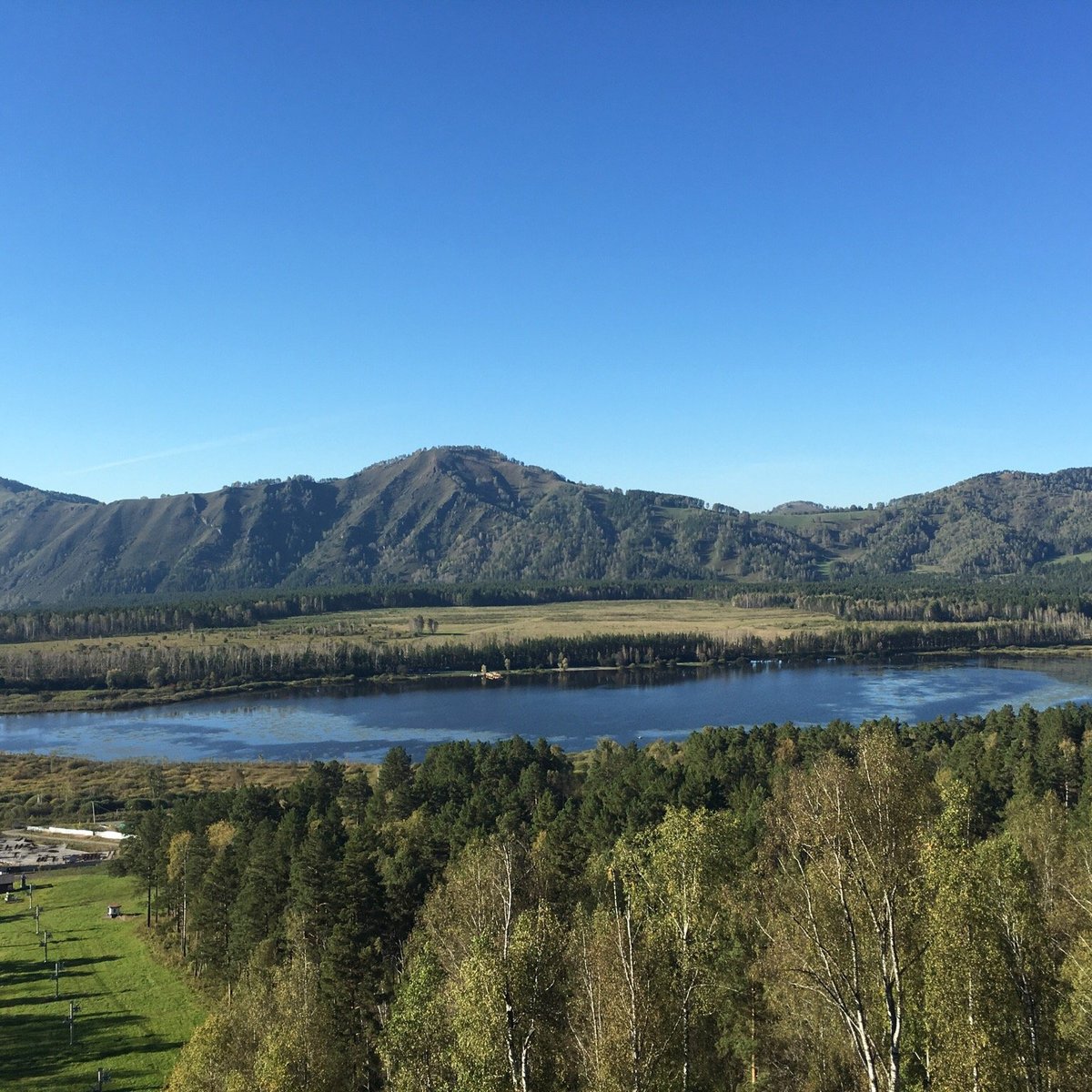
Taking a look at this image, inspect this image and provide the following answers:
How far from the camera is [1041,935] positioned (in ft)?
Answer: 65.6

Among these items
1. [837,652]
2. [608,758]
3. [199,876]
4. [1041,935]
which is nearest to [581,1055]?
[1041,935]

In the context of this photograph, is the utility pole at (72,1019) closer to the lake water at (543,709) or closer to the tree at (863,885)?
the tree at (863,885)

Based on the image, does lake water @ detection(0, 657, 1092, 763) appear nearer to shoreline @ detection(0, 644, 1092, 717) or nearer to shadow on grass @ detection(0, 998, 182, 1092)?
shoreline @ detection(0, 644, 1092, 717)

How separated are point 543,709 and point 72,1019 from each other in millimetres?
97633

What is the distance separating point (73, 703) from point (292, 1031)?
Result: 5844 inches

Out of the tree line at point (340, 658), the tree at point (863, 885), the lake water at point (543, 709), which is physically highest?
the tree at point (863, 885)

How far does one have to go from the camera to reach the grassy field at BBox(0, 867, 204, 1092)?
3606 cm

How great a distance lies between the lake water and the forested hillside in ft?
204

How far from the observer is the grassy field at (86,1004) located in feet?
118

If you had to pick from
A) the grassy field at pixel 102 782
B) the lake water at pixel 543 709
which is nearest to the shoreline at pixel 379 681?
the lake water at pixel 543 709

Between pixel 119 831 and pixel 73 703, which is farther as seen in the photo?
pixel 73 703

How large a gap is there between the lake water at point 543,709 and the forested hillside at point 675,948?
6205 cm

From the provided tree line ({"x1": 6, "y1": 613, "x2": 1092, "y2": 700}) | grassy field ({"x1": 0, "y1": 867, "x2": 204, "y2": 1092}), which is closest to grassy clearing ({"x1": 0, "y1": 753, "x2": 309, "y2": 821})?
grassy field ({"x1": 0, "y1": 867, "x2": 204, "y2": 1092})

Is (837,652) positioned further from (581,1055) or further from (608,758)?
(581,1055)
